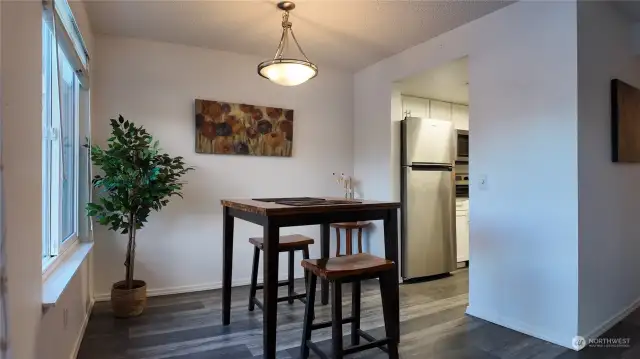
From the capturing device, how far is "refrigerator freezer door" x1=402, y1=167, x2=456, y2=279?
13.5 feet

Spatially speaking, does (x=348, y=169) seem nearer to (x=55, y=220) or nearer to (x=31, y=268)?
(x=55, y=220)

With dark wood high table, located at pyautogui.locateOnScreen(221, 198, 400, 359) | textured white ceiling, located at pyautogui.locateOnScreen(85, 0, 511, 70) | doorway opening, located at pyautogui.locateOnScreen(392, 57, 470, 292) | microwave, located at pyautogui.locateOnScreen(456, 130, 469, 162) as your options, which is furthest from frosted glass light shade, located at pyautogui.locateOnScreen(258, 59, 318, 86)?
microwave, located at pyautogui.locateOnScreen(456, 130, 469, 162)

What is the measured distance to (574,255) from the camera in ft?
8.04

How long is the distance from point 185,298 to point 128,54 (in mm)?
2350

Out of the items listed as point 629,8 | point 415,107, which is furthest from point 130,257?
point 629,8

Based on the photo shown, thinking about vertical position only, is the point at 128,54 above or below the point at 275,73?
above

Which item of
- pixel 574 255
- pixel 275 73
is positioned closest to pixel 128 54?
pixel 275 73

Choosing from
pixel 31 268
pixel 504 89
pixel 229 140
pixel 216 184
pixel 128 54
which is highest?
pixel 128 54

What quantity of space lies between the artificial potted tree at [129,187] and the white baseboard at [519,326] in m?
2.74

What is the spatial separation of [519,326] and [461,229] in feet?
6.43

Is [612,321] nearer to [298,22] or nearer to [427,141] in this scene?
[427,141]

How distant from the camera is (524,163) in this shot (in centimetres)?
274

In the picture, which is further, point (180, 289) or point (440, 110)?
point (440, 110)

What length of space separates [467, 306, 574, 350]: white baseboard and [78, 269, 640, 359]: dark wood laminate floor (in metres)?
0.05
